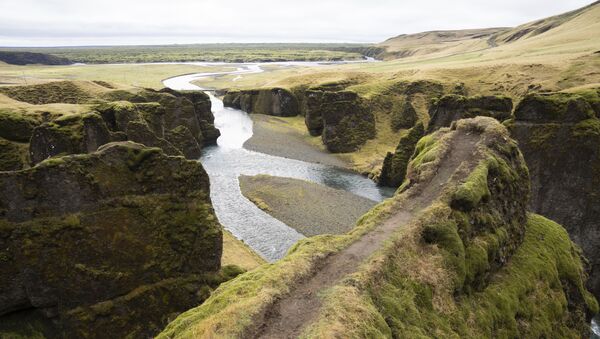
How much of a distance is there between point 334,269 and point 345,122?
7126 cm

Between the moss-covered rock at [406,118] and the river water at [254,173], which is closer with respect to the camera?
the river water at [254,173]

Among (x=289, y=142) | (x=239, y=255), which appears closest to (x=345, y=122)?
(x=289, y=142)

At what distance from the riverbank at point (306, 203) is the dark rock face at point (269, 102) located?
5818 cm

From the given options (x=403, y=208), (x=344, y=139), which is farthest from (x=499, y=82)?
(x=403, y=208)

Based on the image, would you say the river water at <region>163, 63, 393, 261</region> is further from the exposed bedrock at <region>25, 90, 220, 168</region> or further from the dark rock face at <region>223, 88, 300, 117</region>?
the dark rock face at <region>223, 88, 300, 117</region>

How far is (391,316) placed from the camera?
59.8 ft

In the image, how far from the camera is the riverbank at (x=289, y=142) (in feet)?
279

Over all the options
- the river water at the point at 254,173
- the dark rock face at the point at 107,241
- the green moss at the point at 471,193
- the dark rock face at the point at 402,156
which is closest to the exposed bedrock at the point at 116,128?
the river water at the point at 254,173

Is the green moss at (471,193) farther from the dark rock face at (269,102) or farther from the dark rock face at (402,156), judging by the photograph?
the dark rock face at (269,102)

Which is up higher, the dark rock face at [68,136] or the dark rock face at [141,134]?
the dark rock face at [68,136]

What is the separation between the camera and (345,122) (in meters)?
89.5

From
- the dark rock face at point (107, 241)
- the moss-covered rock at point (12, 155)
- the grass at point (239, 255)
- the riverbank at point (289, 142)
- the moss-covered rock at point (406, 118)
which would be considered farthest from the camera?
the moss-covered rock at point (406, 118)

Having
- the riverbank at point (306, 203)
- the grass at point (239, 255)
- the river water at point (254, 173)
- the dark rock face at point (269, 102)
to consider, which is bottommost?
the river water at point (254, 173)

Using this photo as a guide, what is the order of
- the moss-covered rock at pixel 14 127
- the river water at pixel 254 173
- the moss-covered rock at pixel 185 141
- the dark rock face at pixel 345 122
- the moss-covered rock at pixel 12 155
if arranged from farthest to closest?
the dark rock face at pixel 345 122 → the moss-covered rock at pixel 185 141 → the river water at pixel 254 173 → the moss-covered rock at pixel 14 127 → the moss-covered rock at pixel 12 155
